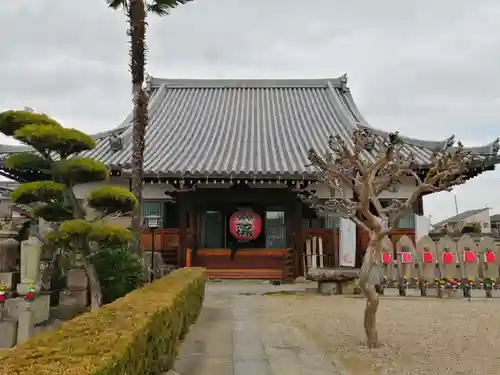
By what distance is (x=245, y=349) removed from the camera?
6504 mm

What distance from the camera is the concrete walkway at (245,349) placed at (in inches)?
217

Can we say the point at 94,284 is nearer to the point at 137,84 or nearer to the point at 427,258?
the point at 137,84

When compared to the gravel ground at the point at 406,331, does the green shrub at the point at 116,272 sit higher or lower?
higher

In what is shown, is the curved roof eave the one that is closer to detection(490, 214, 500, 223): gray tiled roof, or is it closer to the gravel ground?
the gravel ground

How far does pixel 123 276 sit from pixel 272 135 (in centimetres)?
1231

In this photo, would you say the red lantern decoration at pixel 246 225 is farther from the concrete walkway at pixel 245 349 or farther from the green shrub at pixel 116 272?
the green shrub at pixel 116 272

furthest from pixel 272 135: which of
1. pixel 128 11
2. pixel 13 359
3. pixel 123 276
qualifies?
pixel 13 359

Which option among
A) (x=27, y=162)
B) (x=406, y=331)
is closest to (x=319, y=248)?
(x=406, y=331)

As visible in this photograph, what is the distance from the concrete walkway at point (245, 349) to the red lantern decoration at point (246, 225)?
258 inches

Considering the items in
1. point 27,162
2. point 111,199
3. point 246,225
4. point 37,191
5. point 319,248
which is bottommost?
point 319,248

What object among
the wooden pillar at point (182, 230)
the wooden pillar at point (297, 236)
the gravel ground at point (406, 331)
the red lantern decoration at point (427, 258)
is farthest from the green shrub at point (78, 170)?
the wooden pillar at point (297, 236)

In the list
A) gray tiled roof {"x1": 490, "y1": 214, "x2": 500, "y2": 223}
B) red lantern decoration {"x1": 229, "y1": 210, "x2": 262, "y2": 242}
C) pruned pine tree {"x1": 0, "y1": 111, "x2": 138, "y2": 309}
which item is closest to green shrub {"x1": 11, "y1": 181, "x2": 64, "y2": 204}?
pruned pine tree {"x1": 0, "y1": 111, "x2": 138, "y2": 309}

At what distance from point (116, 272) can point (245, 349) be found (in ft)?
13.0

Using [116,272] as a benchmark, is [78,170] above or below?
above
